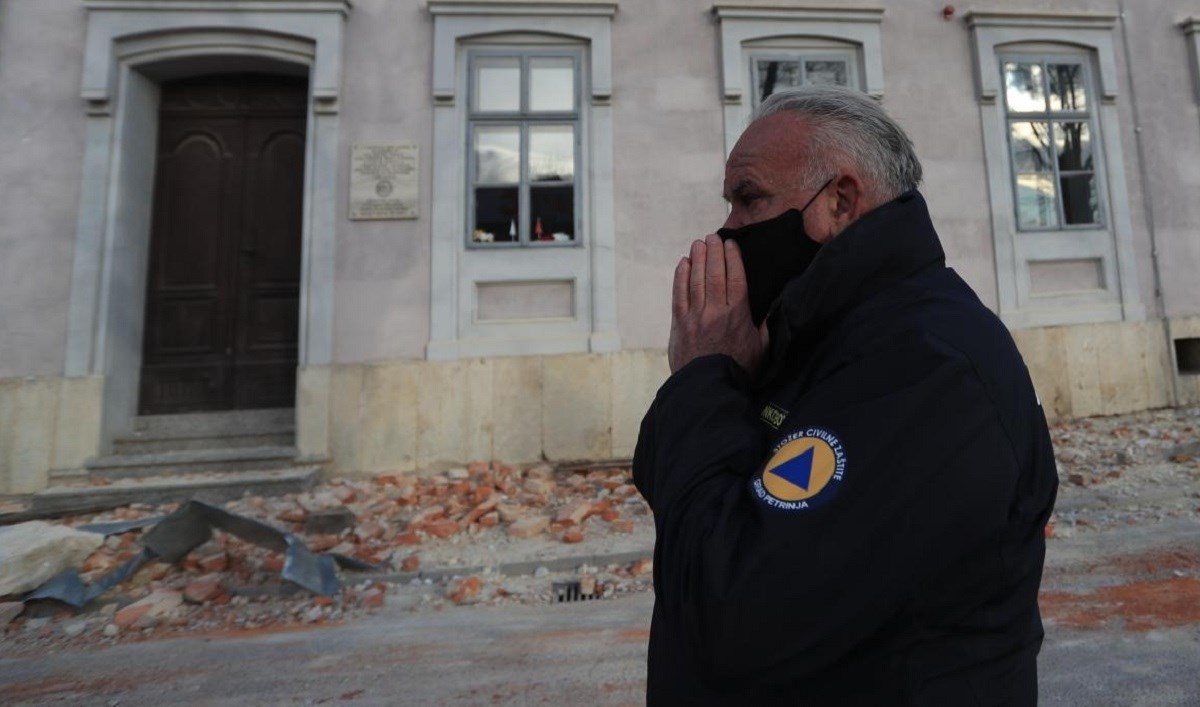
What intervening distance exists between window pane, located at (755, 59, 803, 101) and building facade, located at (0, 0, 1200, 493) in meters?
0.04

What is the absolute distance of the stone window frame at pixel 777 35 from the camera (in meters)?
6.74

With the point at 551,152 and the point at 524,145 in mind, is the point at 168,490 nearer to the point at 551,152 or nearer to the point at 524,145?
the point at 524,145

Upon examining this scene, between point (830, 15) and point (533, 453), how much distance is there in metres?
5.97

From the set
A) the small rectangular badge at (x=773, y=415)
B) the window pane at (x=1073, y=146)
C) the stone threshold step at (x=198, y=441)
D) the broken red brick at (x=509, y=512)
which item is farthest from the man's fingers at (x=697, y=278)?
the window pane at (x=1073, y=146)

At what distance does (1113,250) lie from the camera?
7.13 m

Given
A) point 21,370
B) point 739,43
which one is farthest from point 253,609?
point 739,43

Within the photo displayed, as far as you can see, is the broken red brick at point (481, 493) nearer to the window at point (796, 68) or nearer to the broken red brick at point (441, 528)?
the broken red brick at point (441, 528)

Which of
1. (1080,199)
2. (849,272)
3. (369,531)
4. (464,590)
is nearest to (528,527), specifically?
(464,590)

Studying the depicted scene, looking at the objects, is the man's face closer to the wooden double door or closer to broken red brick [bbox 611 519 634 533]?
broken red brick [bbox 611 519 634 533]

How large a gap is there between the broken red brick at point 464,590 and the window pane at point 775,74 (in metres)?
5.99

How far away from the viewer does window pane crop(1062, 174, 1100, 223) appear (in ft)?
23.9

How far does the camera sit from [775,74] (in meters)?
7.03

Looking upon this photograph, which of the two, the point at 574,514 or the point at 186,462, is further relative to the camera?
the point at 186,462

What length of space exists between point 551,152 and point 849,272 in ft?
20.2
